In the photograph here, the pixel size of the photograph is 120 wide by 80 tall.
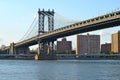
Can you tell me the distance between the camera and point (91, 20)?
8469 cm

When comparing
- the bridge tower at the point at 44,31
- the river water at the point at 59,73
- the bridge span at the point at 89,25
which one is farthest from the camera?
the bridge tower at the point at 44,31

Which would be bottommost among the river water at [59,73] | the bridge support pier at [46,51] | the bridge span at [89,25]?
the river water at [59,73]

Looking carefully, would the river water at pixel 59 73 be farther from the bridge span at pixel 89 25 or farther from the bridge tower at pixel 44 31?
the bridge tower at pixel 44 31

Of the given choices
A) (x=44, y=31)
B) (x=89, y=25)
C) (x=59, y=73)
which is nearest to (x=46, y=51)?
(x=44, y=31)

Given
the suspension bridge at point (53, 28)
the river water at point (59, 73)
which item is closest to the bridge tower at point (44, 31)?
the suspension bridge at point (53, 28)

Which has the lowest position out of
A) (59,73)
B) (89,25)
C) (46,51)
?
(59,73)

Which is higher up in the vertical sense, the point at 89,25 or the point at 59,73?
the point at 89,25

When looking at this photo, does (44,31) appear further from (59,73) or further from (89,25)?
(59,73)

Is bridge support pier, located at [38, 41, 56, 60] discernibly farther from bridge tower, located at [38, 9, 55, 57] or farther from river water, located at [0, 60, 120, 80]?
river water, located at [0, 60, 120, 80]

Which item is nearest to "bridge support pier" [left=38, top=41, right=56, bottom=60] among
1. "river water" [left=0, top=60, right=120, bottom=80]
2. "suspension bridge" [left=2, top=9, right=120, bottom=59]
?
"suspension bridge" [left=2, top=9, right=120, bottom=59]

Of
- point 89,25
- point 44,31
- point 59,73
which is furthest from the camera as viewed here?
point 44,31

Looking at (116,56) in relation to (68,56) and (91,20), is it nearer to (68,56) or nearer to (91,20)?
(68,56)

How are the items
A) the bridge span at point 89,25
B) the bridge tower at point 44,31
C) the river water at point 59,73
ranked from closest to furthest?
the river water at point 59,73
the bridge span at point 89,25
the bridge tower at point 44,31

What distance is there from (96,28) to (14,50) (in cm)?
6102
